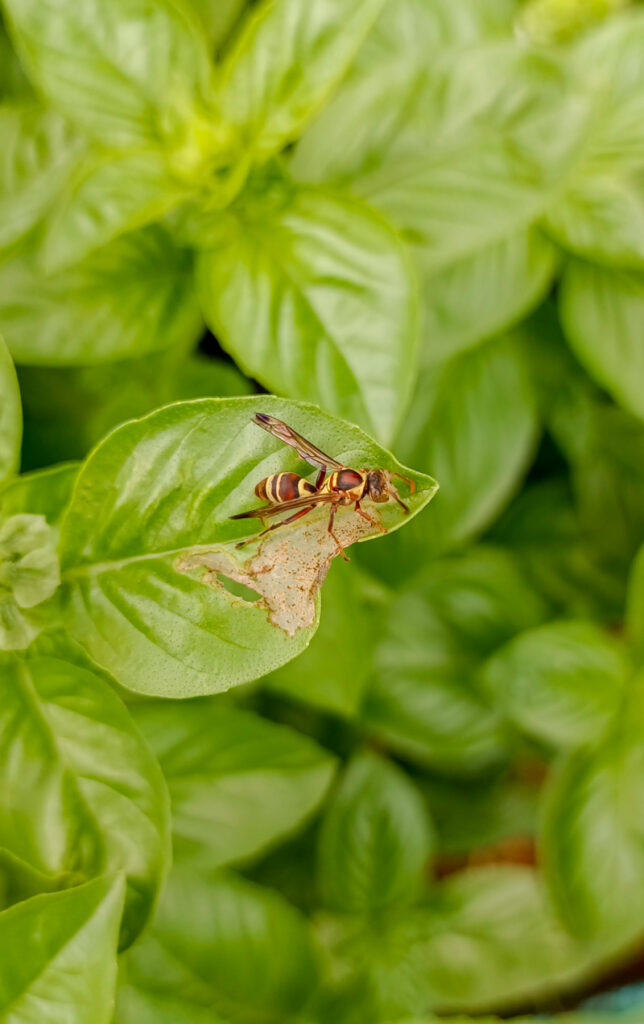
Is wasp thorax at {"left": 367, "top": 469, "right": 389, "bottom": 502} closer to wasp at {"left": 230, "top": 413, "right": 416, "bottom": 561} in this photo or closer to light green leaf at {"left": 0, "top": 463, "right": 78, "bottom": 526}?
wasp at {"left": 230, "top": 413, "right": 416, "bottom": 561}

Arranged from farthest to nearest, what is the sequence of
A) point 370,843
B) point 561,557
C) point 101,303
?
point 561,557 → point 370,843 → point 101,303

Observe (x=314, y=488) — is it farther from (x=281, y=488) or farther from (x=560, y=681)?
(x=560, y=681)

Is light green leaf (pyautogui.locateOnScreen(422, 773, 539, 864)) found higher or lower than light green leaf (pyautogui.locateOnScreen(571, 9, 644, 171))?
lower

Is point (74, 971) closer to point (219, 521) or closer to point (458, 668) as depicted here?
point (219, 521)

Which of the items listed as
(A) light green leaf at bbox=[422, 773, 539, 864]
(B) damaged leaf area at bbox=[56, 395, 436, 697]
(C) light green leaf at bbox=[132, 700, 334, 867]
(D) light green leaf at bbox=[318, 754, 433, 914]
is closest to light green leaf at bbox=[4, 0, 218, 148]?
(B) damaged leaf area at bbox=[56, 395, 436, 697]

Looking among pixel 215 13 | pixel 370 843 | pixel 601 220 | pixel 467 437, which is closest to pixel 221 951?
pixel 370 843

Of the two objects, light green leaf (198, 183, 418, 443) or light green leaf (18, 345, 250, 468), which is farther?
light green leaf (18, 345, 250, 468)
